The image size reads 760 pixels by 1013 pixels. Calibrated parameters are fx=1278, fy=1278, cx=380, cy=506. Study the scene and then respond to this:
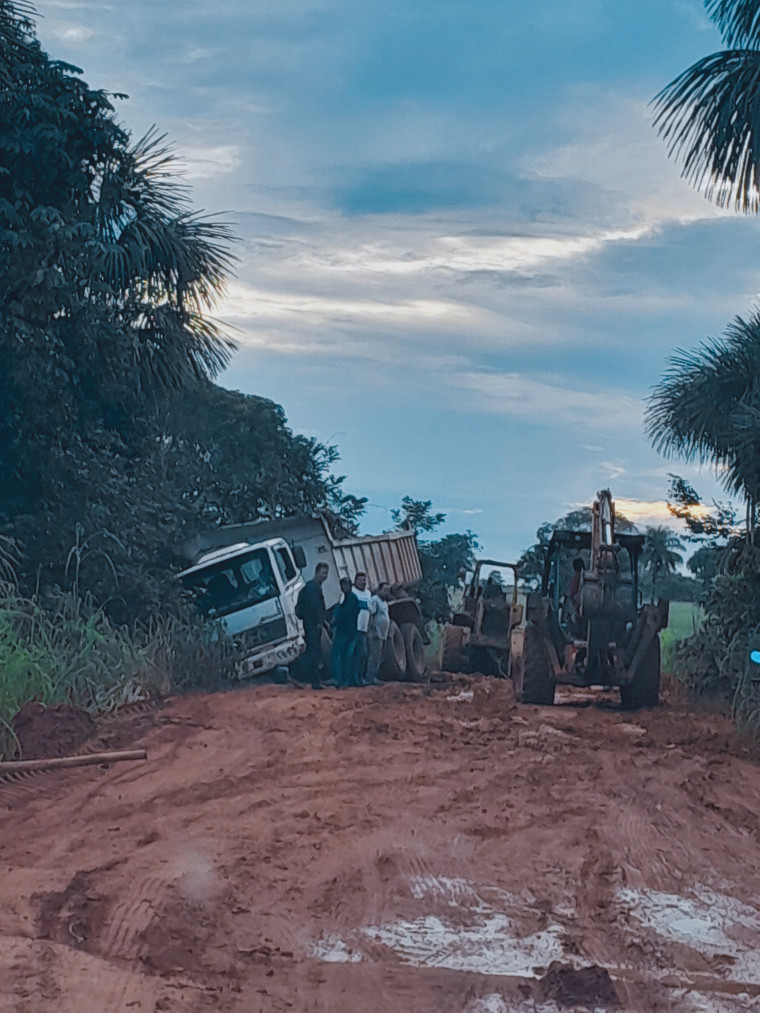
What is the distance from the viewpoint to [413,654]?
20.5 meters

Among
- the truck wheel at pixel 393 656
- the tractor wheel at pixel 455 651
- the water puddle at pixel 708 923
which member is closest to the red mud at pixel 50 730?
the water puddle at pixel 708 923

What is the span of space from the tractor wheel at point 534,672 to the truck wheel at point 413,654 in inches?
196

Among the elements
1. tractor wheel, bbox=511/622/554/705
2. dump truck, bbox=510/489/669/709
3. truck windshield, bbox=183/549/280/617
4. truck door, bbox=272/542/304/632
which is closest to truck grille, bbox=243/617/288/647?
truck door, bbox=272/542/304/632

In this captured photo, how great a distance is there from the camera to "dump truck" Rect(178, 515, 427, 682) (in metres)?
17.1

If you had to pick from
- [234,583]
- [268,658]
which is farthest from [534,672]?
[234,583]

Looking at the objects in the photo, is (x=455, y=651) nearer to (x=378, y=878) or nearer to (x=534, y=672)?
(x=534, y=672)

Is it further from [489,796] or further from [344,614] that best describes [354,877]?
[344,614]

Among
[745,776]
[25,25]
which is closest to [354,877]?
[745,776]

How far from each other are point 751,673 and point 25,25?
1179 cm

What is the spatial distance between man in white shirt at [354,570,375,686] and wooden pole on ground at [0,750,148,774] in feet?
23.3

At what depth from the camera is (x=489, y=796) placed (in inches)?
358

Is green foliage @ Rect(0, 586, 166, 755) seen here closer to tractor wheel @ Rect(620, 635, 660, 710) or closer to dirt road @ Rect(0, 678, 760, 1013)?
dirt road @ Rect(0, 678, 760, 1013)

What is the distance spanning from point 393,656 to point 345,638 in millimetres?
2632

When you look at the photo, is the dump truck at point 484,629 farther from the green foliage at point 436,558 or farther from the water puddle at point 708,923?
the water puddle at point 708,923
